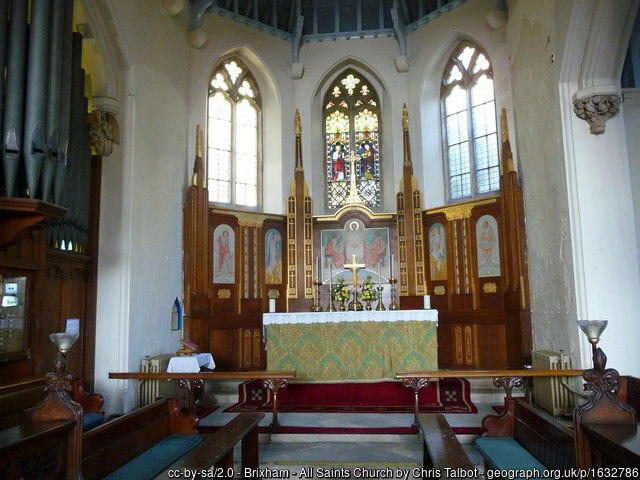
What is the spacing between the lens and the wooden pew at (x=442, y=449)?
10.9 feet

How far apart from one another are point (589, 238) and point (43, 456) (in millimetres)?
6225

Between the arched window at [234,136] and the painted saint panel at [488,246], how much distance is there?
182 inches

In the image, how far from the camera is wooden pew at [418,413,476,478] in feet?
10.9

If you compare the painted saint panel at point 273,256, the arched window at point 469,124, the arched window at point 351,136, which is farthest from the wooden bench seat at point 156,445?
the arched window at point 351,136

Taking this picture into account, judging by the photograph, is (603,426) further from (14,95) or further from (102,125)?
(102,125)

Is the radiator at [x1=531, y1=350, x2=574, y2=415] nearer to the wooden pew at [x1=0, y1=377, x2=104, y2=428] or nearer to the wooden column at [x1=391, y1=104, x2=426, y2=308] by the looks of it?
the wooden column at [x1=391, y1=104, x2=426, y2=308]

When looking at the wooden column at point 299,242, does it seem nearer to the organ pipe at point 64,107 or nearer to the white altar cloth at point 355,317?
Result: the white altar cloth at point 355,317

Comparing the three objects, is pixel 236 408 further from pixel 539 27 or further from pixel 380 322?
pixel 539 27

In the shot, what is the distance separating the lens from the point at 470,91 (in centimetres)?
1120

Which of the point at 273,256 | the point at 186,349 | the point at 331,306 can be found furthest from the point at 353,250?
the point at 186,349

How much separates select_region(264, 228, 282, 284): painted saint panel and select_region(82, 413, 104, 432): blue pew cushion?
5.11 m

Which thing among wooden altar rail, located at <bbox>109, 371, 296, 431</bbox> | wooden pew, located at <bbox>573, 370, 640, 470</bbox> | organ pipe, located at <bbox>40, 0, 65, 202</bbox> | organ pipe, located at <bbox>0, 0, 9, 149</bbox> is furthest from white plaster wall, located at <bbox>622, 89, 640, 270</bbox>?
organ pipe, located at <bbox>0, 0, 9, 149</bbox>

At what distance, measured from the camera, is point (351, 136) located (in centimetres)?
1239

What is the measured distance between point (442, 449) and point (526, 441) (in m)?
1.02
